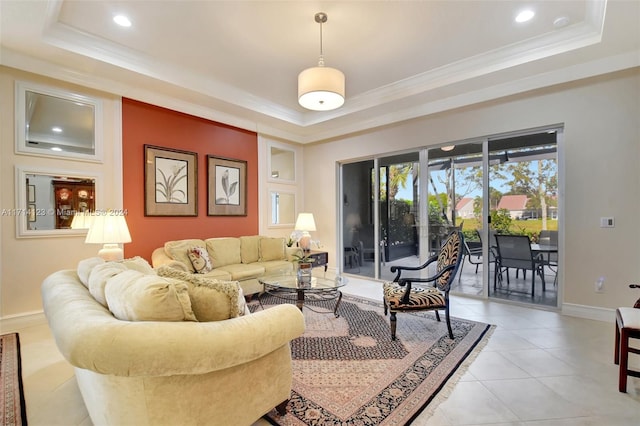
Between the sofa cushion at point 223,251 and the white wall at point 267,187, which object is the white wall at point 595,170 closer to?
the white wall at point 267,187

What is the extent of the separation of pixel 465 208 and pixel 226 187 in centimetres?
381

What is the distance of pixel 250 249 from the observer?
479cm

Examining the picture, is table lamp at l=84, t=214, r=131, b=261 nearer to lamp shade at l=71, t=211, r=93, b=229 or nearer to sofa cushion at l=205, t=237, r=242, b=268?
lamp shade at l=71, t=211, r=93, b=229

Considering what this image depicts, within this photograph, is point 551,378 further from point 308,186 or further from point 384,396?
point 308,186

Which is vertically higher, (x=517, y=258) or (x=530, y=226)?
(x=530, y=226)

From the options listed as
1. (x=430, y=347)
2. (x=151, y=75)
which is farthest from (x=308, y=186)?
(x=430, y=347)

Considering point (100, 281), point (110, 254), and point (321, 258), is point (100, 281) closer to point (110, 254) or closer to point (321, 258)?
point (110, 254)

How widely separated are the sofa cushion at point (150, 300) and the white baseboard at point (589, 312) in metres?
4.18

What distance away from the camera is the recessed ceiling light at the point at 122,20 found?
2805 mm

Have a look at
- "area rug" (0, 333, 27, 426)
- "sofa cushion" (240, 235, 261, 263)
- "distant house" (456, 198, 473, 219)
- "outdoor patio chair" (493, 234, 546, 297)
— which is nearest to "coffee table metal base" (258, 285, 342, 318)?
"sofa cushion" (240, 235, 261, 263)

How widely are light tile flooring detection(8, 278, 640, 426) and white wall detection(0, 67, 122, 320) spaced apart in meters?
0.37

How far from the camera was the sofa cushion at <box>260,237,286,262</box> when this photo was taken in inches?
192

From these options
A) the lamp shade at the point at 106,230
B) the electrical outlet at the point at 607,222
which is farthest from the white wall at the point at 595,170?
the lamp shade at the point at 106,230

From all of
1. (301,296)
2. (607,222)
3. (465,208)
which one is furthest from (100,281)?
(607,222)
